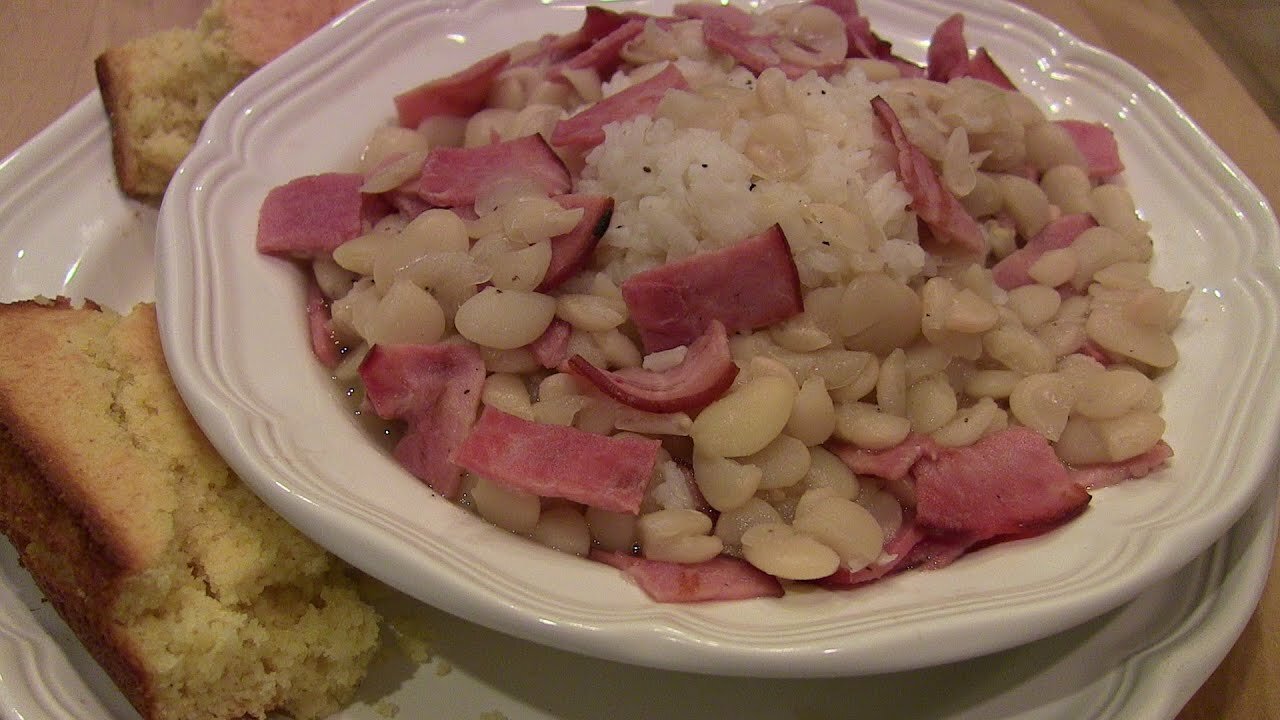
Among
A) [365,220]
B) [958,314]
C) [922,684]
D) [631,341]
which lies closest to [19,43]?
[365,220]

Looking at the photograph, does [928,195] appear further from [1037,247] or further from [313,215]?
[313,215]

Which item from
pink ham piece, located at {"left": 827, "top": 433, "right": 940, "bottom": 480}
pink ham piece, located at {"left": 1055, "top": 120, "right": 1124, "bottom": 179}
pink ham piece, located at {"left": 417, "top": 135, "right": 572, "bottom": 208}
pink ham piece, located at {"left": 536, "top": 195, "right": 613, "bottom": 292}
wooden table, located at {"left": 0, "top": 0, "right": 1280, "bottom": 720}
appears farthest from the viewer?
wooden table, located at {"left": 0, "top": 0, "right": 1280, "bottom": 720}

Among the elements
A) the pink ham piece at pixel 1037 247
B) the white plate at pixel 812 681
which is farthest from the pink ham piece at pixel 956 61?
the white plate at pixel 812 681

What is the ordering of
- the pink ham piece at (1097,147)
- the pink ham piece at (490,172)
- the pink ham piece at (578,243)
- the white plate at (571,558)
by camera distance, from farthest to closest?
the pink ham piece at (1097,147) → the pink ham piece at (490,172) → the pink ham piece at (578,243) → the white plate at (571,558)

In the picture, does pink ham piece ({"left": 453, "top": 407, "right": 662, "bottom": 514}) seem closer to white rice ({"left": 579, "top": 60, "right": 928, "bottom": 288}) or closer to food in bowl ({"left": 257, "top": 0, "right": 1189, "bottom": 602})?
food in bowl ({"left": 257, "top": 0, "right": 1189, "bottom": 602})

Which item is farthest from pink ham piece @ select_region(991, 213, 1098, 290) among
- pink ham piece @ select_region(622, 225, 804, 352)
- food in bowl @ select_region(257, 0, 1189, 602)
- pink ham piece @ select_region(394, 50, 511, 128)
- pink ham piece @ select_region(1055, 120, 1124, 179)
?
pink ham piece @ select_region(394, 50, 511, 128)

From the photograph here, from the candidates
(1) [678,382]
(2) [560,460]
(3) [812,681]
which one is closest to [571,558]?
(2) [560,460]

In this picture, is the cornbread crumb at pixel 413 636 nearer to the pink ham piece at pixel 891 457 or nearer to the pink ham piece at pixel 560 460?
the pink ham piece at pixel 560 460
